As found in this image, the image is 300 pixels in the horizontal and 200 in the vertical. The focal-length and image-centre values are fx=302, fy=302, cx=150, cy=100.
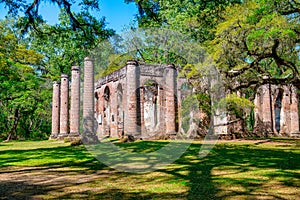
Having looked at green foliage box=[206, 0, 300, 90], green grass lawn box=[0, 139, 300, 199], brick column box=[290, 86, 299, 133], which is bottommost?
green grass lawn box=[0, 139, 300, 199]

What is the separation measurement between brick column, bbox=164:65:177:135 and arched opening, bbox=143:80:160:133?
1.91 meters

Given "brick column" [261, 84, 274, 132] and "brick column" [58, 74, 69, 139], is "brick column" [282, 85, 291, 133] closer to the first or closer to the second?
"brick column" [261, 84, 274, 132]

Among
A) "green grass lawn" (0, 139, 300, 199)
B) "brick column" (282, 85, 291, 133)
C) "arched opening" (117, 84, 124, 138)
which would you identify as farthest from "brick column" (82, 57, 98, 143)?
"brick column" (282, 85, 291, 133)

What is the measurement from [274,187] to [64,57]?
98.1 ft

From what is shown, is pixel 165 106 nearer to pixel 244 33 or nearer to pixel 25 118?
pixel 244 33

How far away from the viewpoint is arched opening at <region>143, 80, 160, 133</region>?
78.4ft

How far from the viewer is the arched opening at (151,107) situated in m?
23.9

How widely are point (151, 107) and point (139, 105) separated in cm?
367

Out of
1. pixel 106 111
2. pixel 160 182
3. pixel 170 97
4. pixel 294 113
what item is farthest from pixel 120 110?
pixel 160 182

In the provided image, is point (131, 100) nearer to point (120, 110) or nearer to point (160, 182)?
point (120, 110)

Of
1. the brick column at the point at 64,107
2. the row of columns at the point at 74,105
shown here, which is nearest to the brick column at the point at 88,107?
the row of columns at the point at 74,105

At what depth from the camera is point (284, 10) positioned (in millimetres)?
11078

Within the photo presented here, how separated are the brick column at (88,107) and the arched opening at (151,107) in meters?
6.06

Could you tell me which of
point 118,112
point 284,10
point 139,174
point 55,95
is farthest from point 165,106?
point 139,174
